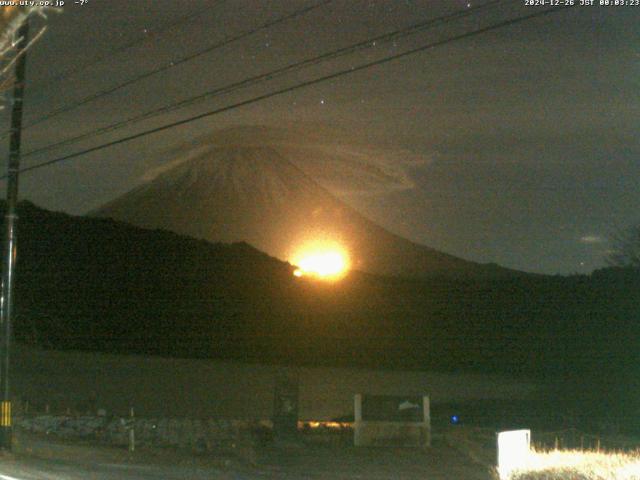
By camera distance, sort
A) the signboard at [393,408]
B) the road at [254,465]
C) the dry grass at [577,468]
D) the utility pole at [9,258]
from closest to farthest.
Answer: the dry grass at [577,468] → the road at [254,465] → the utility pole at [9,258] → the signboard at [393,408]

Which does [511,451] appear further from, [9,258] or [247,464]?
[9,258]

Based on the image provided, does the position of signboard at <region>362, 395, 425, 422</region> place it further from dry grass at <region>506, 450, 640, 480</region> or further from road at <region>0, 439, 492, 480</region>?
dry grass at <region>506, 450, 640, 480</region>

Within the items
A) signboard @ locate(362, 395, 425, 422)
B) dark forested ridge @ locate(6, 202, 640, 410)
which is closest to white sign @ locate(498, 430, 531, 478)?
signboard @ locate(362, 395, 425, 422)

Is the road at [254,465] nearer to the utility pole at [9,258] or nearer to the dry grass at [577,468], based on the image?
the utility pole at [9,258]

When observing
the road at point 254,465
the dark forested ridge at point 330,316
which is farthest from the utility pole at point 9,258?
the dark forested ridge at point 330,316

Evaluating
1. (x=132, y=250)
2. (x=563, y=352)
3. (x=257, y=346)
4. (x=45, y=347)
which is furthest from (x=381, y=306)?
(x=132, y=250)

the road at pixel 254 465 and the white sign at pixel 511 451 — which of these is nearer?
the white sign at pixel 511 451
